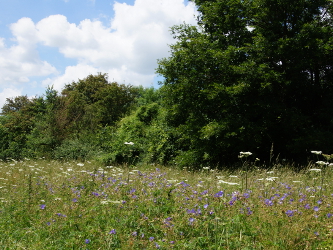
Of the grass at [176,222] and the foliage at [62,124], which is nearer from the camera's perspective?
the grass at [176,222]

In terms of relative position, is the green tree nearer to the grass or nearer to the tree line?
the tree line

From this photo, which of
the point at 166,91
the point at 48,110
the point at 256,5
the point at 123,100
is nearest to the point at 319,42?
the point at 256,5

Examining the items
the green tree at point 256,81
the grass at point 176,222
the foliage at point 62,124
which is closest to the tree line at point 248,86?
the green tree at point 256,81

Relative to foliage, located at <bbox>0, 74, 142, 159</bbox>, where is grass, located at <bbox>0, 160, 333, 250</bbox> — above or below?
below

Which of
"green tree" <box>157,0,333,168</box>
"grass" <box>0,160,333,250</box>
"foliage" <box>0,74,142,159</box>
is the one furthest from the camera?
"foliage" <box>0,74,142,159</box>

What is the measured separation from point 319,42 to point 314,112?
3434 millimetres

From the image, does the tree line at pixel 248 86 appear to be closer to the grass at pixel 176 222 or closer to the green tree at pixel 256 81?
the green tree at pixel 256 81

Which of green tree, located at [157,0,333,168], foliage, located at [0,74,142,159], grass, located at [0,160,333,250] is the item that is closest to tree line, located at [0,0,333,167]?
green tree, located at [157,0,333,168]

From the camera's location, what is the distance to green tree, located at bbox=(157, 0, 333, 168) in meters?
10.5

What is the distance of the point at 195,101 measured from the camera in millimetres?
12430

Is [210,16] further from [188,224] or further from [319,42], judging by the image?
[188,224]

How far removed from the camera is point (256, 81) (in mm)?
10648

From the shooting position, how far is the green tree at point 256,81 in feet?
34.3

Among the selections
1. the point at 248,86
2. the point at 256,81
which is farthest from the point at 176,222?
the point at 256,81
